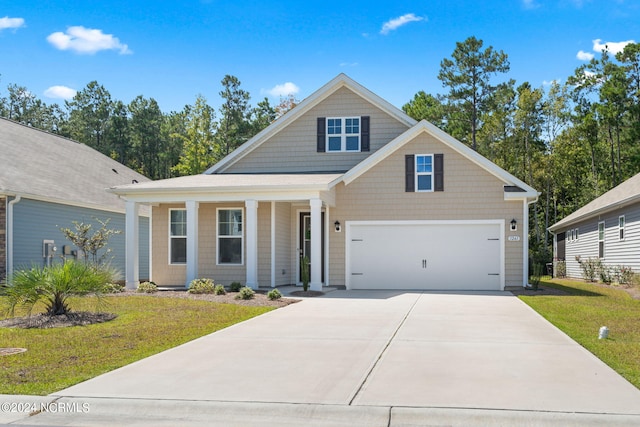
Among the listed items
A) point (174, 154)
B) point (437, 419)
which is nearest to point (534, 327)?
point (437, 419)

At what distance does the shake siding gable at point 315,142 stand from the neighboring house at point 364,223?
700 mm

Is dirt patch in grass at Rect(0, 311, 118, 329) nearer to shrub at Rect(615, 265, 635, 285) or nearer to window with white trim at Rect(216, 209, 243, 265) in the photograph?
window with white trim at Rect(216, 209, 243, 265)

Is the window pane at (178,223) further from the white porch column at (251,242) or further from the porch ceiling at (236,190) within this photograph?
the white porch column at (251,242)

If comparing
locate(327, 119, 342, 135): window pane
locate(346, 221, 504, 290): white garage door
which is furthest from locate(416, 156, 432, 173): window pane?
locate(327, 119, 342, 135): window pane

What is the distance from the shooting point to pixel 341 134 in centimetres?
2291

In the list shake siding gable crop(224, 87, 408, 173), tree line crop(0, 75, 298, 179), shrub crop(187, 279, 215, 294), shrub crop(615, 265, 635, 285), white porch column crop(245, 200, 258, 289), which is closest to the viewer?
shrub crop(187, 279, 215, 294)

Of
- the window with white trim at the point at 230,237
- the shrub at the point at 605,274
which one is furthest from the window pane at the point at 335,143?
the shrub at the point at 605,274

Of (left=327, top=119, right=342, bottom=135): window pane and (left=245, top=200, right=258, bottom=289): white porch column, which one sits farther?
(left=327, top=119, right=342, bottom=135): window pane

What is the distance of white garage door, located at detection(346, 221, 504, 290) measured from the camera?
2022cm

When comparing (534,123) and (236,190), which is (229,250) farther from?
(534,123)

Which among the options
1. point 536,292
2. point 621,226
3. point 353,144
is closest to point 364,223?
point 353,144

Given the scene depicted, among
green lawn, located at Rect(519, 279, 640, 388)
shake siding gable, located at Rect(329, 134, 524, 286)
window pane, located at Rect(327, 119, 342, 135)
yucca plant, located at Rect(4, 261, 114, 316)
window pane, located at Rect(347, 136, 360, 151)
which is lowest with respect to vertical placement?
green lawn, located at Rect(519, 279, 640, 388)

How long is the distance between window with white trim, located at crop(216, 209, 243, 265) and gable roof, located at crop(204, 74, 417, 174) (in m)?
2.78

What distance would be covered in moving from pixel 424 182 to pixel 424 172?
31 cm
